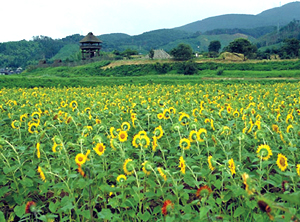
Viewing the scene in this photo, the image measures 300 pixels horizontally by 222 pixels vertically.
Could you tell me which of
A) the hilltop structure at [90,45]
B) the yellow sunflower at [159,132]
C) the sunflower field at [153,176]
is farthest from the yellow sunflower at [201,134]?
the hilltop structure at [90,45]

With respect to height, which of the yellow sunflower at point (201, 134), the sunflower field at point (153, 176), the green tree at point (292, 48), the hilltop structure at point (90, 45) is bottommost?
the sunflower field at point (153, 176)

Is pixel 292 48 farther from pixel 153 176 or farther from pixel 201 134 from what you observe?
pixel 153 176

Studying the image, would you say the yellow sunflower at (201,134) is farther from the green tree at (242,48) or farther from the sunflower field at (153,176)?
the green tree at (242,48)

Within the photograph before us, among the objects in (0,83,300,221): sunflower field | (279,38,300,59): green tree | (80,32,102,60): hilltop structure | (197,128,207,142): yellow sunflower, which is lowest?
(0,83,300,221): sunflower field

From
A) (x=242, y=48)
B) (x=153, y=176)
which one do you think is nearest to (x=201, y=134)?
(x=153, y=176)

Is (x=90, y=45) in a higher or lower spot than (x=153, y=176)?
higher

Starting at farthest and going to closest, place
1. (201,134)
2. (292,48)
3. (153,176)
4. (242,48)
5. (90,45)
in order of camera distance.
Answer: (90,45)
(292,48)
(242,48)
(201,134)
(153,176)

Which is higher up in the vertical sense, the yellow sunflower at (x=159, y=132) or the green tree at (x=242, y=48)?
the green tree at (x=242, y=48)

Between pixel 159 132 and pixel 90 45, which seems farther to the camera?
pixel 90 45

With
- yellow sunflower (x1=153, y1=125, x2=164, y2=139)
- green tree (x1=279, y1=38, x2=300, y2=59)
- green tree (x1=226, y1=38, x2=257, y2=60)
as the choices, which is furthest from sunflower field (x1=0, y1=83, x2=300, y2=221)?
green tree (x1=279, y1=38, x2=300, y2=59)

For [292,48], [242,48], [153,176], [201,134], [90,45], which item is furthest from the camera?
[90,45]

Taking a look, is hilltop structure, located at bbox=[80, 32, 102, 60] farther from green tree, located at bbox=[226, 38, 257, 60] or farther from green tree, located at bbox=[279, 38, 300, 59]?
green tree, located at bbox=[279, 38, 300, 59]

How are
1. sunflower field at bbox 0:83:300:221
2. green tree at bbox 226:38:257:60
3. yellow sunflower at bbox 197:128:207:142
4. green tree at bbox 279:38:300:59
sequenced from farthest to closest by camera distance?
green tree at bbox 279:38:300:59 < green tree at bbox 226:38:257:60 < yellow sunflower at bbox 197:128:207:142 < sunflower field at bbox 0:83:300:221

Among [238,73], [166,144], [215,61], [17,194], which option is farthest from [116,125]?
[215,61]
